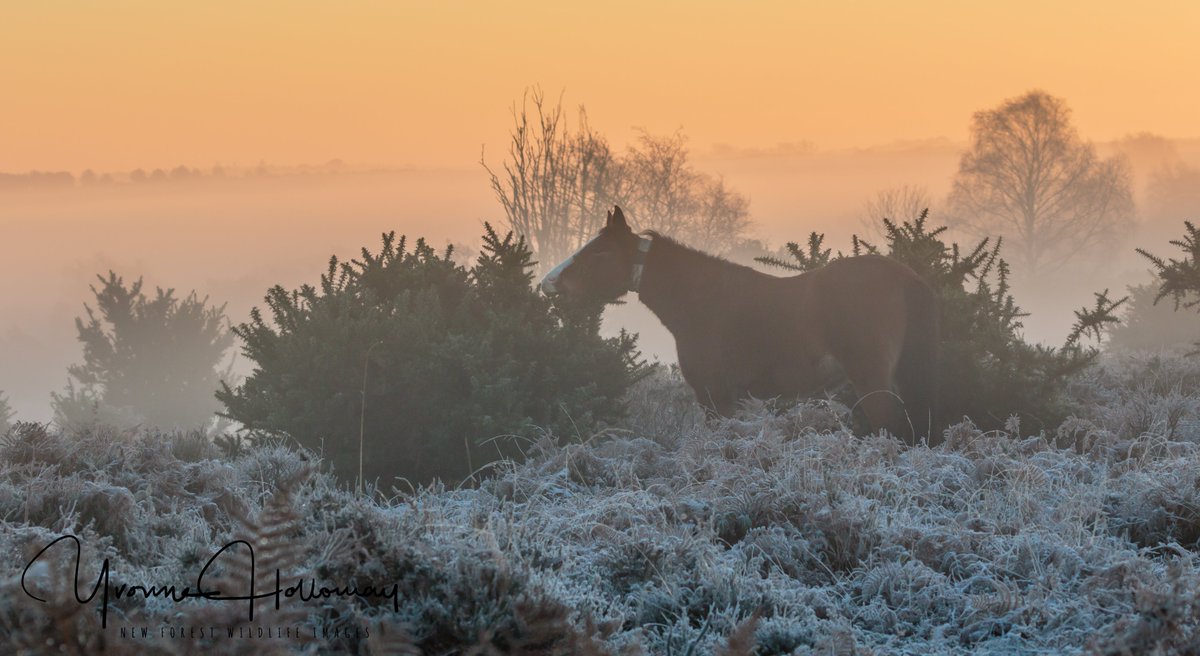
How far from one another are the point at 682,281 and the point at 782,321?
95 cm

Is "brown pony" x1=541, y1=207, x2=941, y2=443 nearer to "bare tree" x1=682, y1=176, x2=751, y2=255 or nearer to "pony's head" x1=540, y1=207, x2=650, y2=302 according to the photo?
"pony's head" x1=540, y1=207, x2=650, y2=302

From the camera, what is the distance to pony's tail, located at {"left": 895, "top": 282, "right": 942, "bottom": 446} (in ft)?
24.3

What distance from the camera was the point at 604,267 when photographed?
836 centimetres

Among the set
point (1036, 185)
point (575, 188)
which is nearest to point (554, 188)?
point (575, 188)

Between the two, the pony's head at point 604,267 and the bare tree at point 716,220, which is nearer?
the pony's head at point 604,267

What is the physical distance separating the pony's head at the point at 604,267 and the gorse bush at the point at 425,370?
0.66ft

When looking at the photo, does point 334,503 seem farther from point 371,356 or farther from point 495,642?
point 371,356

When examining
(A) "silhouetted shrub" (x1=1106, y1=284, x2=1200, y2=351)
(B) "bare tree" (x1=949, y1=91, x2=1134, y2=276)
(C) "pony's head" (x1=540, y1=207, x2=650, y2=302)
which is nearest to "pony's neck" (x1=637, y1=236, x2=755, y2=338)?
(C) "pony's head" (x1=540, y1=207, x2=650, y2=302)

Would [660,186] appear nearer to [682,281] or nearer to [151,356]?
[151,356]

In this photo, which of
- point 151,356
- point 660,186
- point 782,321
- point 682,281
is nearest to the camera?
point 782,321

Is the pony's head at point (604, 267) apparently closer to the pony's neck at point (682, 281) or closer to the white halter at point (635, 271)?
the white halter at point (635, 271)

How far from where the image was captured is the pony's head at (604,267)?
831 centimetres

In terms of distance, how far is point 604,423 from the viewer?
7.93m
